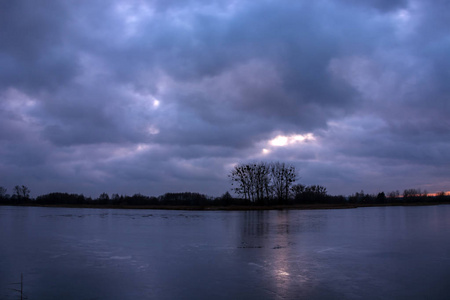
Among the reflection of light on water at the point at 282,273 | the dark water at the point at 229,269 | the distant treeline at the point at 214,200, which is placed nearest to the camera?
the dark water at the point at 229,269

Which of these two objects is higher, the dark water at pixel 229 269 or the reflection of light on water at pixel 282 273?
the reflection of light on water at pixel 282 273

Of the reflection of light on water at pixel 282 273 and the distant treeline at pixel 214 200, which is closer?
the reflection of light on water at pixel 282 273

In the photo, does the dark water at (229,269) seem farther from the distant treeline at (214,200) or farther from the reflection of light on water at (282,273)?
the distant treeline at (214,200)

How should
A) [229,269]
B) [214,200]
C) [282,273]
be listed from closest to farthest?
[282,273]
[229,269]
[214,200]

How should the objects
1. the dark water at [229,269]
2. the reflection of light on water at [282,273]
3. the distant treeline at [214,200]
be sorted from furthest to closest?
the distant treeline at [214,200]
the reflection of light on water at [282,273]
the dark water at [229,269]

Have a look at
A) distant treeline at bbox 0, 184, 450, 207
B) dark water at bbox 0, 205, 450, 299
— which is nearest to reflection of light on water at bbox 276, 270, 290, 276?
dark water at bbox 0, 205, 450, 299

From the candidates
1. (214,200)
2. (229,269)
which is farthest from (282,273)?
(214,200)

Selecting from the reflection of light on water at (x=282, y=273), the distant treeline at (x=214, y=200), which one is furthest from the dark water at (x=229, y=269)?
the distant treeline at (x=214, y=200)

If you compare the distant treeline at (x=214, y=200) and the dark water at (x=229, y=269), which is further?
the distant treeline at (x=214, y=200)

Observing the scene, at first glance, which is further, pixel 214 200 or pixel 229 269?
pixel 214 200

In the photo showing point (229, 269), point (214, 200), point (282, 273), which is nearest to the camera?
point (282, 273)

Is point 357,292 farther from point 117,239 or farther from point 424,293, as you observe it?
point 117,239

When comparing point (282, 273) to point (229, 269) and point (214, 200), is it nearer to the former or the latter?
point (229, 269)

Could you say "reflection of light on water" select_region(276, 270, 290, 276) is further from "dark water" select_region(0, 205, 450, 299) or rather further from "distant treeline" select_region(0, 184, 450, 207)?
"distant treeline" select_region(0, 184, 450, 207)
